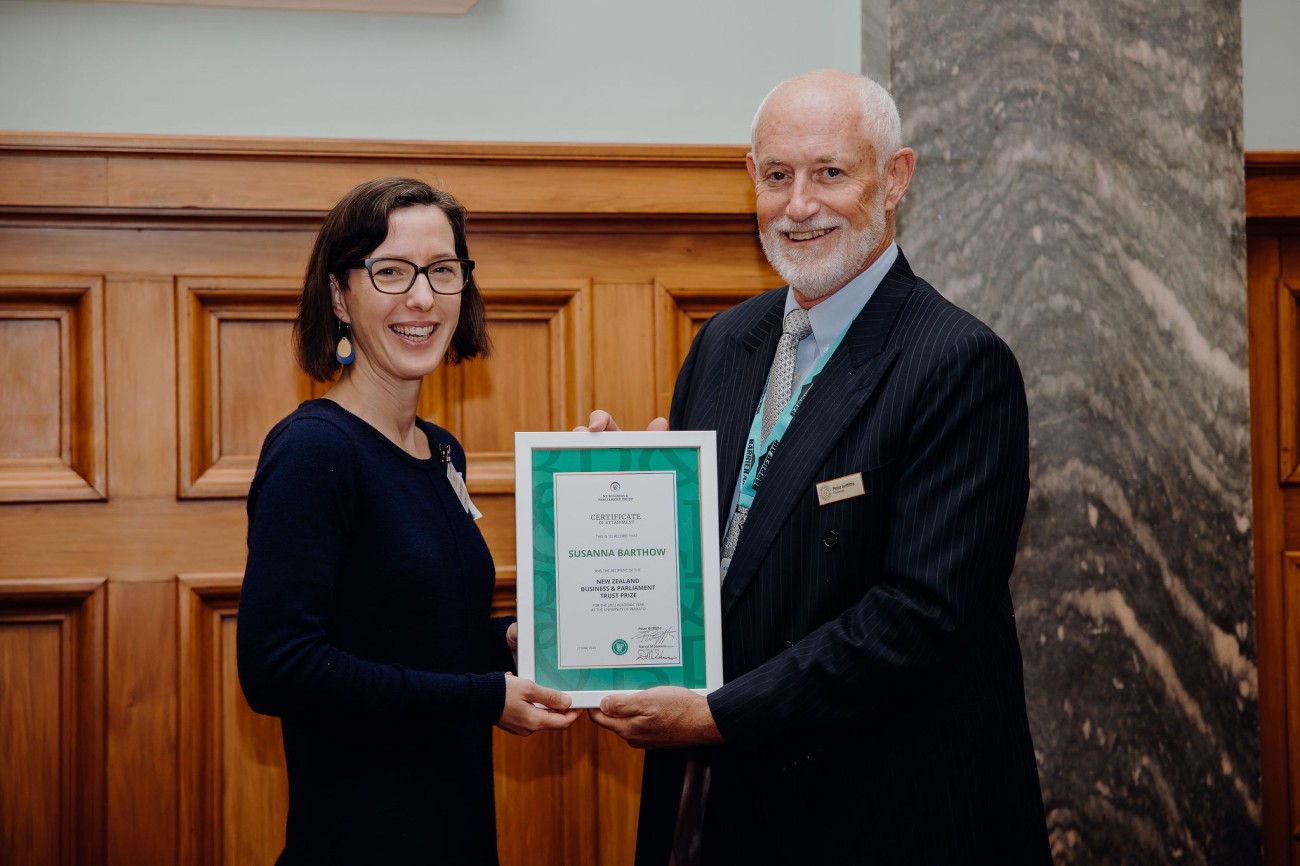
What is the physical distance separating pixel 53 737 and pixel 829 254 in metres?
2.03

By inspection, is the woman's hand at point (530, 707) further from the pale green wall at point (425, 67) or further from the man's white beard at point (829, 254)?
the pale green wall at point (425, 67)

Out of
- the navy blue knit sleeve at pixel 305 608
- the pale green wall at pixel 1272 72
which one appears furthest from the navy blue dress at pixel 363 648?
the pale green wall at pixel 1272 72

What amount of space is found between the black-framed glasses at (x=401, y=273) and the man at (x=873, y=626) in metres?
0.34

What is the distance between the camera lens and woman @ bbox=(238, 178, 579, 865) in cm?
143

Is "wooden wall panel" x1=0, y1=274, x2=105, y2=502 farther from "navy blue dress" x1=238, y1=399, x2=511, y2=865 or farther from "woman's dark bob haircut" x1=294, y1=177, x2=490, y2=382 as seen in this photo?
"navy blue dress" x1=238, y1=399, x2=511, y2=865

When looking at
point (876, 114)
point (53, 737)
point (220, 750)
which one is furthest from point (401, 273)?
point (53, 737)

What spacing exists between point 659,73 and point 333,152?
800 millimetres

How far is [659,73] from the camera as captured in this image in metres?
2.54

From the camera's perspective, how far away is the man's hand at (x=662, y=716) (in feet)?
5.20

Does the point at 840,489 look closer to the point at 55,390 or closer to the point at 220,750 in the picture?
the point at 220,750

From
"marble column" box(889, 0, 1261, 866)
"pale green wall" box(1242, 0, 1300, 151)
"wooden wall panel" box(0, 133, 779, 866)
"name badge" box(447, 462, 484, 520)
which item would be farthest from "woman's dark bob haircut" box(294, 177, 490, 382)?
"pale green wall" box(1242, 0, 1300, 151)

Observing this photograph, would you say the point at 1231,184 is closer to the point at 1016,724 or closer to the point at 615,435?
the point at 1016,724

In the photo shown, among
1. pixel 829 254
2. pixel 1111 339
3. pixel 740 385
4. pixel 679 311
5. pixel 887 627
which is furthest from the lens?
pixel 679 311

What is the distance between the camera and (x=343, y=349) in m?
1.61
